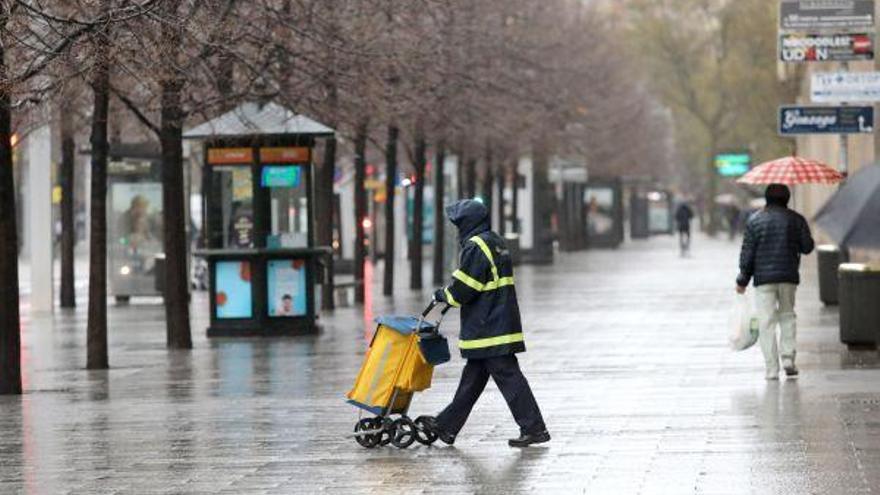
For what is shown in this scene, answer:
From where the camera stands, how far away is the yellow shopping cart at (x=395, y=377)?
14881mm

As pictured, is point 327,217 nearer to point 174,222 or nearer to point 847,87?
point 174,222

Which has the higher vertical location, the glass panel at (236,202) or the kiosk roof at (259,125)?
the kiosk roof at (259,125)

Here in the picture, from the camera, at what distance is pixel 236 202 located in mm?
29156

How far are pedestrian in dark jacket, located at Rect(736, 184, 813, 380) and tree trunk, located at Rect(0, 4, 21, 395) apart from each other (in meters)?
6.50

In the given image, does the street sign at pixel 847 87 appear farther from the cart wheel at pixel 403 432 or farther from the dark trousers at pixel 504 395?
the cart wheel at pixel 403 432

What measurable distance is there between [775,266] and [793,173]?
3210mm

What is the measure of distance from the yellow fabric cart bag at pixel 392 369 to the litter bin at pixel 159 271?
80.0ft

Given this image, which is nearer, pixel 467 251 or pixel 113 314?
pixel 467 251

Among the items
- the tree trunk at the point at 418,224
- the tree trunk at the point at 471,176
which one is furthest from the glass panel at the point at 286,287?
the tree trunk at the point at 471,176

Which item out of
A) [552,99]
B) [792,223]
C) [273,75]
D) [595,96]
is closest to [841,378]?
[792,223]

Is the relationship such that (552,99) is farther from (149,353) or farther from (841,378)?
(841,378)

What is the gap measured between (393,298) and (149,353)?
1420 cm

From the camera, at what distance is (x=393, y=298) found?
4003cm

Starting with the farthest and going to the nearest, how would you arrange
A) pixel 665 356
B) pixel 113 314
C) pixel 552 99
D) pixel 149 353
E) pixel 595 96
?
pixel 595 96 < pixel 552 99 < pixel 113 314 < pixel 149 353 < pixel 665 356
